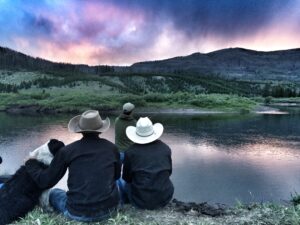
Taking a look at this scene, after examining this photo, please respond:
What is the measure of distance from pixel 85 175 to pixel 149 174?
44.7 inches

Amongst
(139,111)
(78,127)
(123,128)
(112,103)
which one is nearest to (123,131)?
(123,128)

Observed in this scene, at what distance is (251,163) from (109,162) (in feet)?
54.6

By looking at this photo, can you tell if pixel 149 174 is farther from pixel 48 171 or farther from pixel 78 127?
pixel 48 171

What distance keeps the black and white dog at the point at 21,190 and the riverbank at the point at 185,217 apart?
17cm

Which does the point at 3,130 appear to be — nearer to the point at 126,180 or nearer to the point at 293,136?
the point at 293,136

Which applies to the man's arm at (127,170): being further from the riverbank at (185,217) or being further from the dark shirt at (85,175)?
the dark shirt at (85,175)

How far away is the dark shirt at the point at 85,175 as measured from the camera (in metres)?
6.07

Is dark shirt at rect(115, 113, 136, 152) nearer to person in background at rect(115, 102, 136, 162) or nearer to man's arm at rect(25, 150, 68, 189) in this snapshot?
person in background at rect(115, 102, 136, 162)

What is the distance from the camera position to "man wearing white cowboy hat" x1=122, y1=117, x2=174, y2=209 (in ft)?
22.4

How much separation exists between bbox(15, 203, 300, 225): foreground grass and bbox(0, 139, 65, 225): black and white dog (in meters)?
0.16

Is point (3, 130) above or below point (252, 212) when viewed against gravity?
below

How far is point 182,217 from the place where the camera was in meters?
6.71

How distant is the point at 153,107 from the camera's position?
211ft

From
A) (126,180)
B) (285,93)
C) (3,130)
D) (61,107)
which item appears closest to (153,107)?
→ (61,107)
